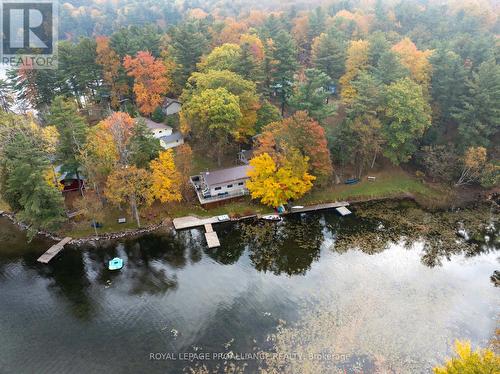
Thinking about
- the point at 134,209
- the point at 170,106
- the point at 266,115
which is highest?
the point at 266,115

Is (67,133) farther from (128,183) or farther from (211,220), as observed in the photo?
(211,220)

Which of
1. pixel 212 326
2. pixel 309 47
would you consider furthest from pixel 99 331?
pixel 309 47

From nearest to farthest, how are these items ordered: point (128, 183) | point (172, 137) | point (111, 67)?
point (128, 183), point (172, 137), point (111, 67)

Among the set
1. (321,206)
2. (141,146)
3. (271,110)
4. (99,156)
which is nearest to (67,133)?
(99,156)

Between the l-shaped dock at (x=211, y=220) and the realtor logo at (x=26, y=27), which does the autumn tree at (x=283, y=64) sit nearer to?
the l-shaped dock at (x=211, y=220)

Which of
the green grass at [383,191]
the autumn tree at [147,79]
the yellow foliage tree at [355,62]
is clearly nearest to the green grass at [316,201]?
the green grass at [383,191]

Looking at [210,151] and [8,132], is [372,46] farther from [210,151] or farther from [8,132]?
[8,132]
